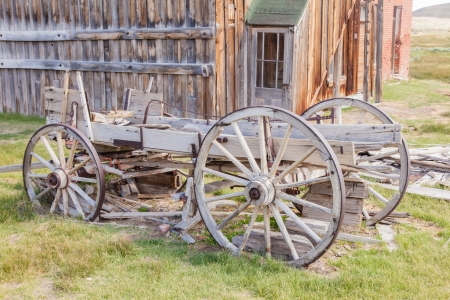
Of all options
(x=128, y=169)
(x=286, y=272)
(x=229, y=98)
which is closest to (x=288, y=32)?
(x=229, y=98)

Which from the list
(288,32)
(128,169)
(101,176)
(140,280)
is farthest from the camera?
(288,32)

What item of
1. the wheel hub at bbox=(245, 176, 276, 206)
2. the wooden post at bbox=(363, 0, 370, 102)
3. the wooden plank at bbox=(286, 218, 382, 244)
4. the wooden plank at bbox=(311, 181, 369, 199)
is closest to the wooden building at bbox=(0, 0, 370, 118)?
the wooden post at bbox=(363, 0, 370, 102)

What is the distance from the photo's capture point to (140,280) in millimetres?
4602

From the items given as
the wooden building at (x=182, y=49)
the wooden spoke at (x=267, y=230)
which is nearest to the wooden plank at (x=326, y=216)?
the wooden spoke at (x=267, y=230)

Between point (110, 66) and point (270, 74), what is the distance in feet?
11.8

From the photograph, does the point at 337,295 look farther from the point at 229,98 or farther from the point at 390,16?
the point at 390,16

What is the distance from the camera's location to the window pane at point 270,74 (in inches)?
464

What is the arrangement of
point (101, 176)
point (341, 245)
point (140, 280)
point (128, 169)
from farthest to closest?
point (128, 169) → point (101, 176) → point (341, 245) → point (140, 280)

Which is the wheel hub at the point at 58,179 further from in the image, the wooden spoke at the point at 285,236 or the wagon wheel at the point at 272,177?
the wooden spoke at the point at 285,236

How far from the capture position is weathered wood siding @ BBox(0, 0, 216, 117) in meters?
10.8

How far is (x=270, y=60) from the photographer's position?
455 inches

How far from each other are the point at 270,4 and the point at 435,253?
24.3ft

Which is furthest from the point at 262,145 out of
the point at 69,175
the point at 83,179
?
the point at 69,175

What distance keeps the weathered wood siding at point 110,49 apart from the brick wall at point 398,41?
12.8 m
